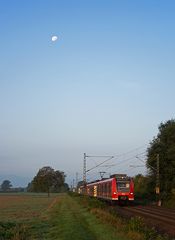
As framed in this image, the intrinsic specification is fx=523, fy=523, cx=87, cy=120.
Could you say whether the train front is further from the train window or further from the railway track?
the railway track

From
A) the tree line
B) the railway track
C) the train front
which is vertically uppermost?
the tree line

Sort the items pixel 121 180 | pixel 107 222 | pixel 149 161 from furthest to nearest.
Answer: pixel 149 161 → pixel 121 180 → pixel 107 222

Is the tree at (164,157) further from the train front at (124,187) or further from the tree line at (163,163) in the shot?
the train front at (124,187)

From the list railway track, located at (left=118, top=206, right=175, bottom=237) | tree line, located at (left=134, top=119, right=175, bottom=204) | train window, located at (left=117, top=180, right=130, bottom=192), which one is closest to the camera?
railway track, located at (left=118, top=206, right=175, bottom=237)

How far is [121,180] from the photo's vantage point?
62375mm

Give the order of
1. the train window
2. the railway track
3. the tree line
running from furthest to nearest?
the tree line
the train window
the railway track

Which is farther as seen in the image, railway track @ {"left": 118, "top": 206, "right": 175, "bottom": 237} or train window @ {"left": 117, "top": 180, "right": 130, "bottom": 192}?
train window @ {"left": 117, "top": 180, "right": 130, "bottom": 192}

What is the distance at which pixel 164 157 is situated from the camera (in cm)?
7931

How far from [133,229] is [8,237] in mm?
5207

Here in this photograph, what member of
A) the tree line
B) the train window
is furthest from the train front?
the tree line

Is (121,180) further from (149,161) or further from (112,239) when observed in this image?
(112,239)

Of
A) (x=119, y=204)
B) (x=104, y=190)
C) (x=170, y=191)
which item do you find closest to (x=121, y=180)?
(x=119, y=204)

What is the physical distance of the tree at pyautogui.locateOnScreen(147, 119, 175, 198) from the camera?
249 ft

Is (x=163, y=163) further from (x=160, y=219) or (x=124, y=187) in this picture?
(x=160, y=219)
